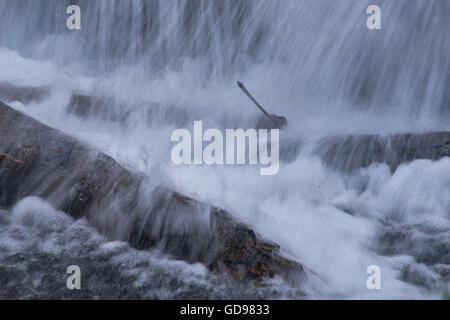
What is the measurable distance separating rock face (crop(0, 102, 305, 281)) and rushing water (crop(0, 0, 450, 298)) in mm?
313

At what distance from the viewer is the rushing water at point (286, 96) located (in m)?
3.19

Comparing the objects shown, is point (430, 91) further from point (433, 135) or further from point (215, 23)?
point (215, 23)

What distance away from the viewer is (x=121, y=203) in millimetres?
2871

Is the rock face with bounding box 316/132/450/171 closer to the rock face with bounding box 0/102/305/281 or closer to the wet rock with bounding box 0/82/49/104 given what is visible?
the rock face with bounding box 0/102/305/281

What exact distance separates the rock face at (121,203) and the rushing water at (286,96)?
31 centimetres

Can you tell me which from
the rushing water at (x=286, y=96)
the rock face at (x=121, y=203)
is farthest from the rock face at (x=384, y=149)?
the rock face at (x=121, y=203)

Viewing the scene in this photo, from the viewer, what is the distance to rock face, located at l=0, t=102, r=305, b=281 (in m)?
2.55

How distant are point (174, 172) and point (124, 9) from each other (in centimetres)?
509

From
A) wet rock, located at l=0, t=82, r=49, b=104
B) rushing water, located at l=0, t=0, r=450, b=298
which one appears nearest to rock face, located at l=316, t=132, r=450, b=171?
rushing water, located at l=0, t=0, r=450, b=298

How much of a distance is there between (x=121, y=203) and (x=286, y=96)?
405 centimetres

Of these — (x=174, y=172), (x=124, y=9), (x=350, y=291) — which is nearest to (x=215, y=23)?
(x=124, y=9)

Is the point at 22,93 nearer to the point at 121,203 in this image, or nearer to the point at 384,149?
the point at 121,203

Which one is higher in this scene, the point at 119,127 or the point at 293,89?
the point at 293,89

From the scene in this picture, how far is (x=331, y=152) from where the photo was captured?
14.4 feet
